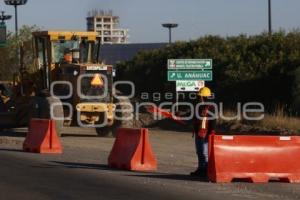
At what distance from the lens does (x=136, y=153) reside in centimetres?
1597

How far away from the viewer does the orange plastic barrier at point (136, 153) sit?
628 inches

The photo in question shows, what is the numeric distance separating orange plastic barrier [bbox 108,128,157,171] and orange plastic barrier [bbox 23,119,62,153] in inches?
163

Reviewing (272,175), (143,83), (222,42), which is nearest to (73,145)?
(272,175)

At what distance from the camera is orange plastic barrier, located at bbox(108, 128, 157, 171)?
1595 centimetres

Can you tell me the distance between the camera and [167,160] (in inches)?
739

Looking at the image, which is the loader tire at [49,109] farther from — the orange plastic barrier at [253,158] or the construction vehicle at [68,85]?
the orange plastic barrier at [253,158]

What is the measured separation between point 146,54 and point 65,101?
18.6m

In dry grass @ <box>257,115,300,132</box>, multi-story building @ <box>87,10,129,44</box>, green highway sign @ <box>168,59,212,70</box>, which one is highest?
multi-story building @ <box>87,10,129,44</box>

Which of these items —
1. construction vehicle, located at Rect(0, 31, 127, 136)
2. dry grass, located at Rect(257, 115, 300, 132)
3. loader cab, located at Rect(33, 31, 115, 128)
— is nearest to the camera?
construction vehicle, located at Rect(0, 31, 127, 136)

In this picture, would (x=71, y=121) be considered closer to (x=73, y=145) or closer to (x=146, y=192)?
(x=73, y=145)

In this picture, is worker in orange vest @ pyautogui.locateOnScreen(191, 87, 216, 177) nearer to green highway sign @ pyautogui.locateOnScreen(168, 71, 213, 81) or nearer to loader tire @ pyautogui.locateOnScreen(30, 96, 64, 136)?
loader tire @ pyautogui.locateOnScreen(30, 96, 64, 136)

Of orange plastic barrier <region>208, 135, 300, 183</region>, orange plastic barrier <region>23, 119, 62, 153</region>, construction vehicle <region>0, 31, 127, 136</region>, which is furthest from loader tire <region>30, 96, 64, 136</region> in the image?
orange plastic barrier <region>208, 135, 300, 183</region>

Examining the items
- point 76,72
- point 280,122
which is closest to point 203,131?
point 76,72

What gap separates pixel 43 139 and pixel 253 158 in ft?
26.4
